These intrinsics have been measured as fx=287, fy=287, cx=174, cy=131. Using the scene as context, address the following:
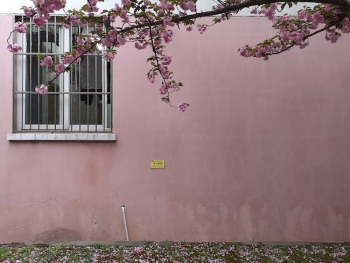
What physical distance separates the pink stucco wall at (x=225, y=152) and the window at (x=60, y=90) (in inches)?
10.9

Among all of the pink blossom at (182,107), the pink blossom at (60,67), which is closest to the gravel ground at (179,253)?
the pink blossom at (182,107)

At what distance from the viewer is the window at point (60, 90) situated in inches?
170

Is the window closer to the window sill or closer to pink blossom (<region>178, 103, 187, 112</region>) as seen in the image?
the window sill

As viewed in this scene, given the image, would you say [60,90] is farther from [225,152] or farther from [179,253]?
[179,253]

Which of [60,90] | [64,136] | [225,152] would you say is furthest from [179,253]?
[60,90]

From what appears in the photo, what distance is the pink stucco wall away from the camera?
167 inches

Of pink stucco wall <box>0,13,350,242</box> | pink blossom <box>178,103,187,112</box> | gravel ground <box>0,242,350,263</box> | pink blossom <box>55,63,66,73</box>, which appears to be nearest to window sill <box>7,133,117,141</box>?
pink stucco wall <box>0,13,350,242</box>

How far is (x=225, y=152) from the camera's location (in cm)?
429

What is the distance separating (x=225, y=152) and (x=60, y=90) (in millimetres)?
2670

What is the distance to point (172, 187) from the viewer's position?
14.0ft

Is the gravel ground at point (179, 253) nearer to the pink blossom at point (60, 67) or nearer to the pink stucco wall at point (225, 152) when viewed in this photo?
the pink stucco wall at point (225, 152)

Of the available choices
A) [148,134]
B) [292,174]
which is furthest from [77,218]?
[292,174]

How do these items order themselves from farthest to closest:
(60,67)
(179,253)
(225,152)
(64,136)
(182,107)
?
1. (225,152)
2. (64,136)
3. (182,107)
4. (179,253)
5. (60,67)

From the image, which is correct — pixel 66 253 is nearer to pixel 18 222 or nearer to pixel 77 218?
pixel 77 218
